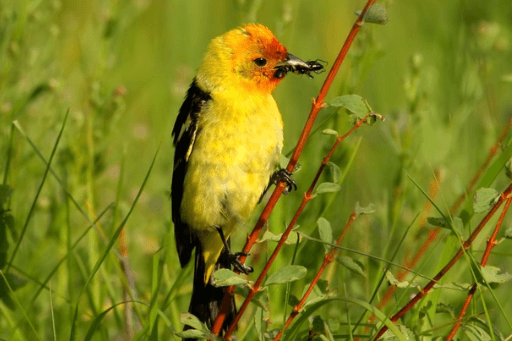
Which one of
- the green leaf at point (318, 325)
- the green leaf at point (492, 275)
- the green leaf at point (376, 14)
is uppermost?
the green leaf at point (376, 14)

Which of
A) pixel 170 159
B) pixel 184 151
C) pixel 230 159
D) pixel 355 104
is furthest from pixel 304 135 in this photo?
pixel 170 159

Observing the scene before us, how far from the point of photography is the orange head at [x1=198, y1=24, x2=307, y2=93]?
125 inches

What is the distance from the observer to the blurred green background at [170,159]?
2.98m

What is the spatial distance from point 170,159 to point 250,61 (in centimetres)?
174

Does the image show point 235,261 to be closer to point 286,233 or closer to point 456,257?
point 286,233

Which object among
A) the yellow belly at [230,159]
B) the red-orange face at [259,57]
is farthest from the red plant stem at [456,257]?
the red-orange face at [259,57]

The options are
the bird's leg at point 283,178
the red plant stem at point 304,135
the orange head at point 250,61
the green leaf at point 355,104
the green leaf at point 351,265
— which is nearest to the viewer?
the red plant stem at point 304,135

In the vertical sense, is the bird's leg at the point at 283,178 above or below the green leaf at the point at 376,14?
below

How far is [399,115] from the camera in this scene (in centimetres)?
392

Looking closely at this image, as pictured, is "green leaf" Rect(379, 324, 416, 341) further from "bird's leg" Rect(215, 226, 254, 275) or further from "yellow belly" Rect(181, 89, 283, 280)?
"yellow belly" Rect(181, 89, 283, 280)

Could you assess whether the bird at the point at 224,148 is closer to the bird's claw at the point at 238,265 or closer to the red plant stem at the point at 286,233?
the bird's claw at the point at 238,265

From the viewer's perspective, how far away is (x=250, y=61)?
320 centimetres

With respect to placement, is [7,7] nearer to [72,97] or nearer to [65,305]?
[72,97]

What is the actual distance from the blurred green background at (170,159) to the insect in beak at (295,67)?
0.26 metres
